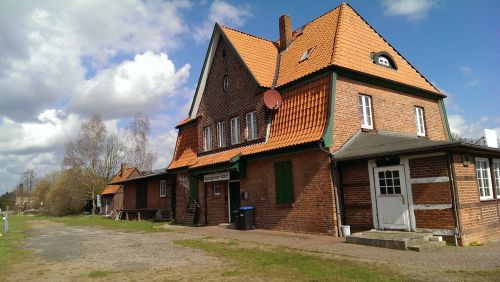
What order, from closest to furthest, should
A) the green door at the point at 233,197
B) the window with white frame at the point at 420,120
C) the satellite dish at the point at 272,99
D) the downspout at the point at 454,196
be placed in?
the downspout at the point at 454,196, the satellite dish at the point at 272,99, the window with white frame at the point at 420,120, the green door at the point at 233,197

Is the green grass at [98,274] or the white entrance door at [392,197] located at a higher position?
the white entrance door at [392,197]

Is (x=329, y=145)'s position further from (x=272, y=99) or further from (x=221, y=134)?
(x=221, y=134)

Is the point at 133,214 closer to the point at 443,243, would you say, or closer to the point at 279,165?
the point at 279,165

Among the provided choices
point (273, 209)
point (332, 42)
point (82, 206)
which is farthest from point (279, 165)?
point (82, 206)

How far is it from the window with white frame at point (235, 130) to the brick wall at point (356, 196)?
22.8 ft

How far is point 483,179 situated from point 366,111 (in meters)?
5.17

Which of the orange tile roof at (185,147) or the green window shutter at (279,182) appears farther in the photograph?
the orange tile roof at (185,147)

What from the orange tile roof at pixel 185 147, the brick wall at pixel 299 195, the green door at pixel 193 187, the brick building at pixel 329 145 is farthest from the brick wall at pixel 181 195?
the brick wall at pixel 299 195

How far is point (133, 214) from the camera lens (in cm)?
3425

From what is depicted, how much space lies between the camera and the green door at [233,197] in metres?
18.9

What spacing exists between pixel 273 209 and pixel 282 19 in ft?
35.5

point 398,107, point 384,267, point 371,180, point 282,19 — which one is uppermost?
point 282,19

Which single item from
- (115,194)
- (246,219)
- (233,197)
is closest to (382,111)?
(246,219)

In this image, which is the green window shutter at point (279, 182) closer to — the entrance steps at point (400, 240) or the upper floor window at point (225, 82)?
the entrance steps at point (400, 240)
